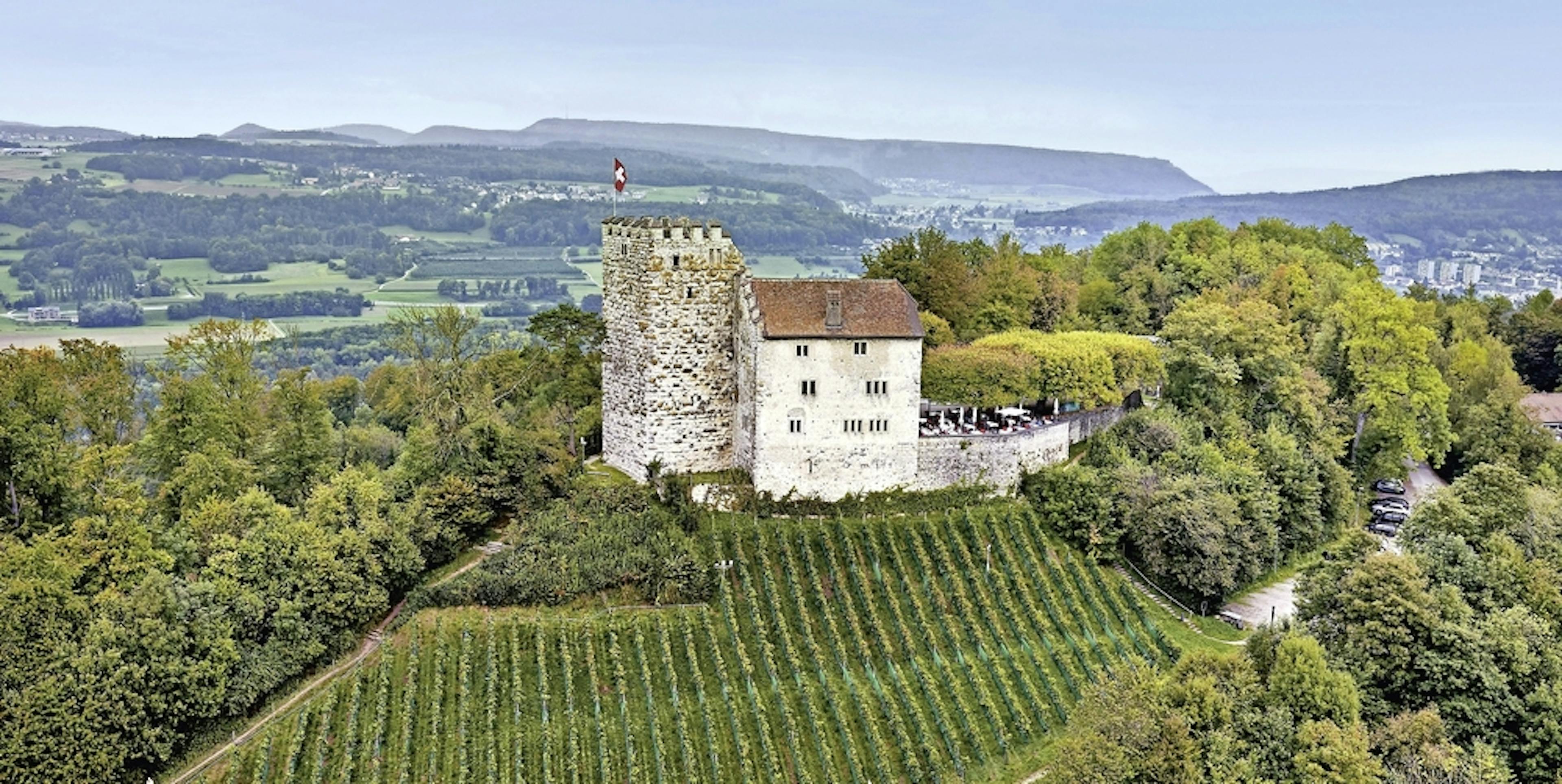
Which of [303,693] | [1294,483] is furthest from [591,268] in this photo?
[303,693]

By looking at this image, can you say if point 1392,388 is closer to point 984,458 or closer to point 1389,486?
point 1389,486

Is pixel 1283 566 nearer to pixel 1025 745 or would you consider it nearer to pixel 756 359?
pixel 1025 745

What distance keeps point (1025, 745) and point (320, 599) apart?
78.9 feet

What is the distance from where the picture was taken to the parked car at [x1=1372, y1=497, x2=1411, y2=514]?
203 ft

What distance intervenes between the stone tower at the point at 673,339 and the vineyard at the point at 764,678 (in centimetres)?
506

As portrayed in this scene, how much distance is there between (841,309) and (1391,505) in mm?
34821

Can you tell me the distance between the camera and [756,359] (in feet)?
151

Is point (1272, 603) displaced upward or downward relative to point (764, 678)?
downward

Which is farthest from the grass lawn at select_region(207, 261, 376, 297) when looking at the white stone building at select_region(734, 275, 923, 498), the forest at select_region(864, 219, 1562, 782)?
the white stone building at select_region(734, 275, 923, 498)

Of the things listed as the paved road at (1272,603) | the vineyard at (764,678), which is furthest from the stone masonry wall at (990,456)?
the paved road at (1272,603)

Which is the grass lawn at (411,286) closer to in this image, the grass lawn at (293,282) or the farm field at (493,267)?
the farm field at (493,267)

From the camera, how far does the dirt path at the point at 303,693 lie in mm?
35281

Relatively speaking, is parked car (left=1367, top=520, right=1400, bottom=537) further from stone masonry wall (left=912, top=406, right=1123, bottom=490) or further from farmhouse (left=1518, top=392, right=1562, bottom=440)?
stone masonry wall (left=912, top=406, right=1123, bottom=490)

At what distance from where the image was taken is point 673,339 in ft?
157
